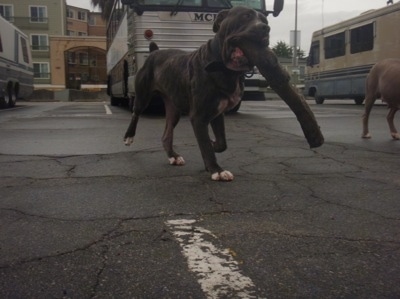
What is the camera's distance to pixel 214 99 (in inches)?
181

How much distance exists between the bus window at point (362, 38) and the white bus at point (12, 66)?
13553 millimetres

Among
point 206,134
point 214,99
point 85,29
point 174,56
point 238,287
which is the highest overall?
point 85,29

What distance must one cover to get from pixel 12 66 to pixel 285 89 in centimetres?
1776

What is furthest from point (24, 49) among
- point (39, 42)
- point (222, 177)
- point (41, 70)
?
point (39, 42)

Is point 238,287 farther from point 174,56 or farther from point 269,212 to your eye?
point 174,56

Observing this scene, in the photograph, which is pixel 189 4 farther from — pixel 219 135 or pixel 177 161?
pixel 219 135

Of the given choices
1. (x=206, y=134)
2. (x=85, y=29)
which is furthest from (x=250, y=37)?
(x=85, y=29)

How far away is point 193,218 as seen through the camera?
343cm

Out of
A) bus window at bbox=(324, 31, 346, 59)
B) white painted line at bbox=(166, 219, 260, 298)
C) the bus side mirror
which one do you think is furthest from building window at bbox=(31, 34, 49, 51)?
white painted line at bbox=(166, 219, 260, 298)

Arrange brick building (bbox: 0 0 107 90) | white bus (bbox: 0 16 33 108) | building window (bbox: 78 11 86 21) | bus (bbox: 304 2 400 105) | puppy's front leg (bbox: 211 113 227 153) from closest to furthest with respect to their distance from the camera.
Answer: puppy's front leg (bbox: 211 113 227 153) → bus (bbox: 304 2 400 105) → white bus (bbox: 0 16 33 108) → brick building (bbox: 0 0 107 90) → building window (bbox: 78 11 86 21)

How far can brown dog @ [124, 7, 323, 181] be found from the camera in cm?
414

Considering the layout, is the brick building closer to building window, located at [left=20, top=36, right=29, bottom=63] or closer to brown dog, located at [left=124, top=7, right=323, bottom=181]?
building window, located at [left=20, top=36, right=29, bottom=63]

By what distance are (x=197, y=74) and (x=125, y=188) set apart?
126 cm

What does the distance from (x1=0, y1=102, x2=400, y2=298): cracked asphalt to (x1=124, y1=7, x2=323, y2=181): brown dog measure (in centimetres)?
44
